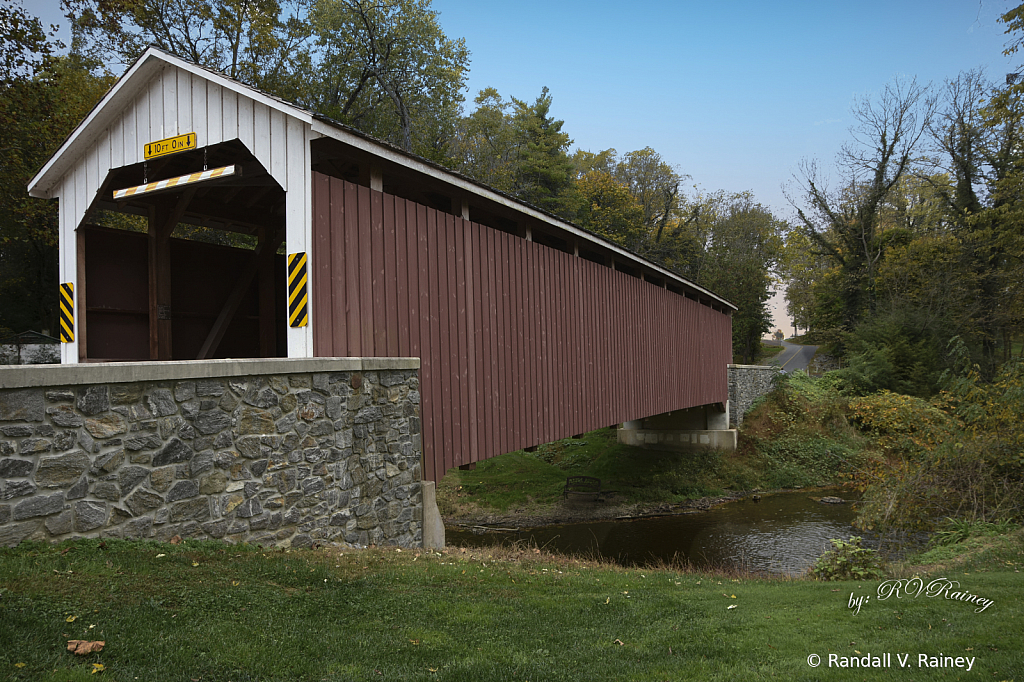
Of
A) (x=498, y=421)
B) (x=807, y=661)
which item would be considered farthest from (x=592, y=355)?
(x=807, y=661)

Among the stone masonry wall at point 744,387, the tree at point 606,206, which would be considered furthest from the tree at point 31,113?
the tree at point 606,206

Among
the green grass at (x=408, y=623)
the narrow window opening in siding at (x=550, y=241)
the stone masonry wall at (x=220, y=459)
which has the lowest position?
the green grass at (x=408, y=623)

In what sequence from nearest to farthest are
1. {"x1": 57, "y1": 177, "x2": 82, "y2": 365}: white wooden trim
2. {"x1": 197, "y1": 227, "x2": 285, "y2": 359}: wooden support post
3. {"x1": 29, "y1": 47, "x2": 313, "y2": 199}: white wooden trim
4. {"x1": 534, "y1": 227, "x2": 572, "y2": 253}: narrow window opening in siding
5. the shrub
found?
{"x1": 29, "y1": 47, "x2": 313, "y2": 199}: white wooden trim → the shrub → {"x1": 57, "y1": 177, "x2": 82, "y2": 365}: white wooden trim → {"x1": 197, "y1": 227, "x2": 285, "y2": 359}: wooden support post → {"x1": 534, "y1": 227, "x2": 572, "y2": 253}: narrow window opening in siding

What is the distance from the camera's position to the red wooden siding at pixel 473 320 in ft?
20.9

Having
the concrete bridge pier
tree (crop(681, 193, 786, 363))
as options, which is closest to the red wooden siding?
the concrete bridge pier

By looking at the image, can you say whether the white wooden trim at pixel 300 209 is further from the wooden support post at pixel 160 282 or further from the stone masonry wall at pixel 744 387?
the stone masonry wall at pixel 744 387

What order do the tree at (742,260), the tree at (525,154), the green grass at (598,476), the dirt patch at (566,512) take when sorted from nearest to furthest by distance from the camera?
the dirt patch at (566,512), the green grass at (598,476), the tree at (525,154), the tree at (742,260)

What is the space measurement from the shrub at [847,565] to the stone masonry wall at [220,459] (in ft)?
15.1

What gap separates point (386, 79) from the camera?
85.7ft

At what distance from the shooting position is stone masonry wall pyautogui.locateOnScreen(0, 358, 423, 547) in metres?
3.70

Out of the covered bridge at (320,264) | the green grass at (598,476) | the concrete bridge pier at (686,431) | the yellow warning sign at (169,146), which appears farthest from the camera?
the concrete bridge pier at (686,431)

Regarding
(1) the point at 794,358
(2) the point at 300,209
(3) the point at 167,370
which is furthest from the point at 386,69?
(1) the point at 794,358

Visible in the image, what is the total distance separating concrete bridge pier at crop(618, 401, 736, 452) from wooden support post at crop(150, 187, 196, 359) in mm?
14415

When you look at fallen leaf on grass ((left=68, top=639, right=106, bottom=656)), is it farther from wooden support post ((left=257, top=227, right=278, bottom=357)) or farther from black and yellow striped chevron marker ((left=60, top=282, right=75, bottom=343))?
wooden support post ((left=257, top=227, right=278, bottom=357))
